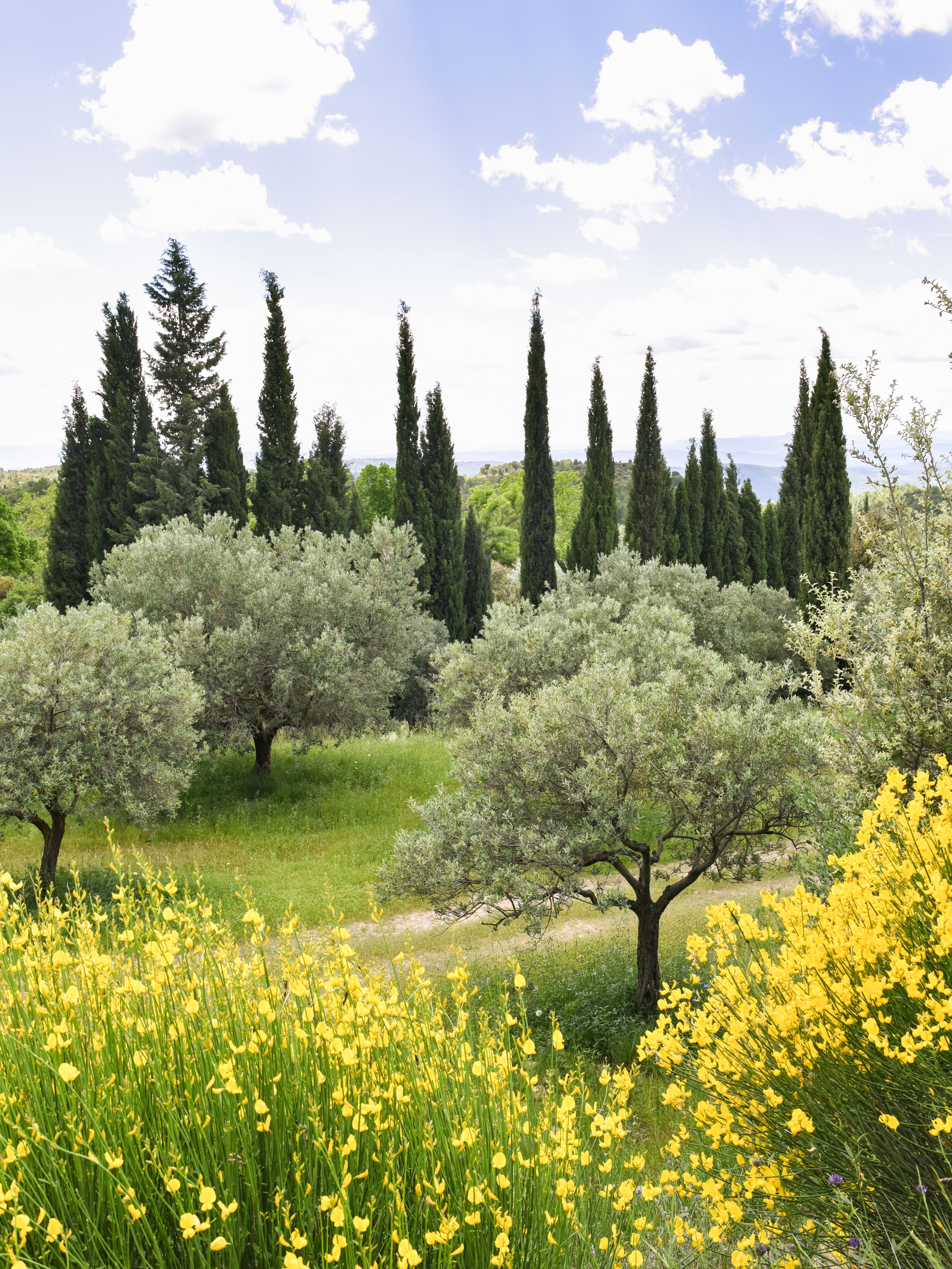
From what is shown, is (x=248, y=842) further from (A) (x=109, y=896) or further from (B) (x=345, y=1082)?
(B) (x=345, y=1082)

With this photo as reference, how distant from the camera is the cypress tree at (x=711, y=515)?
38969mm

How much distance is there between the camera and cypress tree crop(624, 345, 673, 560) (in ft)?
111

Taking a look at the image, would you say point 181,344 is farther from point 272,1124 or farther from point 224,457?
point 272,1124

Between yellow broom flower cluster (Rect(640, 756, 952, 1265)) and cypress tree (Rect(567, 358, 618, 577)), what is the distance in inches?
1088

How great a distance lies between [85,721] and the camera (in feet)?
42.4

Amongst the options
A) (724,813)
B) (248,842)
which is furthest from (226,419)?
(724,813)

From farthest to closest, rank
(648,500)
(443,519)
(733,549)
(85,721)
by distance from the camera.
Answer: (733,549), (443,519), (648,500), (85,721)

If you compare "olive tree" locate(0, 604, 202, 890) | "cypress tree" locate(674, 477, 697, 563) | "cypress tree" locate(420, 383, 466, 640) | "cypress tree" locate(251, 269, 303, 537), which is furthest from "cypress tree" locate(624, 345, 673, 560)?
"olive tree" locate(0, 604, 202, 890)

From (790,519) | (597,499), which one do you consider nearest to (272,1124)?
(597,499)

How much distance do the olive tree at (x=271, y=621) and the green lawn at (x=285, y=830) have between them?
1370 millimetres

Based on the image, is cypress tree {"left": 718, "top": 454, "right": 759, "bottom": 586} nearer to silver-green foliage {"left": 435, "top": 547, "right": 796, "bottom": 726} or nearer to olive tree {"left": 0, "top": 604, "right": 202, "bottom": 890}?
silver-green foliage {"left": 435, "top": 547, "right": 796, "bottom": 726}

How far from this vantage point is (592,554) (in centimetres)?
3194

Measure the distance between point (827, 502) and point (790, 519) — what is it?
54.4ft

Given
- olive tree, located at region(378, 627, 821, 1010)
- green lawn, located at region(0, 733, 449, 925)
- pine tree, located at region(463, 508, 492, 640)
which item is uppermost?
pine tree, located at region(463, 508, 492, 640)
